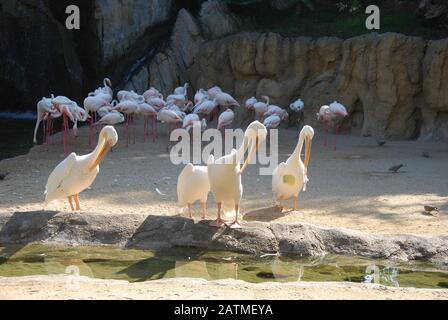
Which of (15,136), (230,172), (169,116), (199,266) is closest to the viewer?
(199,266)

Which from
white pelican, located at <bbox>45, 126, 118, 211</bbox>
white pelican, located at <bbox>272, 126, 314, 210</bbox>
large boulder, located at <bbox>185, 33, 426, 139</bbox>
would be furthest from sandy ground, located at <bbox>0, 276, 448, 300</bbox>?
large boulder, located at <bbox>185, 33, 426, 139</bbox>

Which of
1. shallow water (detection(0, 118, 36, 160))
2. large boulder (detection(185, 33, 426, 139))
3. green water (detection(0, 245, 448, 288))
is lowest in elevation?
green water (detection(0, 245, 448, 288))

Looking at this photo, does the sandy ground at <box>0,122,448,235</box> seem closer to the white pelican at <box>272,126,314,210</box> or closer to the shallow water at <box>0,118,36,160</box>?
the white pelican at <box>272,126,314,210</box>

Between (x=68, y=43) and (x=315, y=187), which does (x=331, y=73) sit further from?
(x=68, y=43)

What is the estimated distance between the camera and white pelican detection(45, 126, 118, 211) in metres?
6.98

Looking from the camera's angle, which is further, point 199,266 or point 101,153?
point 101,153

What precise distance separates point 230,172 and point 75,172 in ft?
5.21

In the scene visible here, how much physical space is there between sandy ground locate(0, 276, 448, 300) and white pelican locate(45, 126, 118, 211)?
1.99 meters

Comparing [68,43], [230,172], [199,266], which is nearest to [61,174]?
[230,172]

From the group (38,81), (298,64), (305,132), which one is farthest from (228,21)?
(305,132)

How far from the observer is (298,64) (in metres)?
14.7

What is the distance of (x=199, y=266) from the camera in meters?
5.85

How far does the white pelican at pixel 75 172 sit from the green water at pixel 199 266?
840 millimetres
